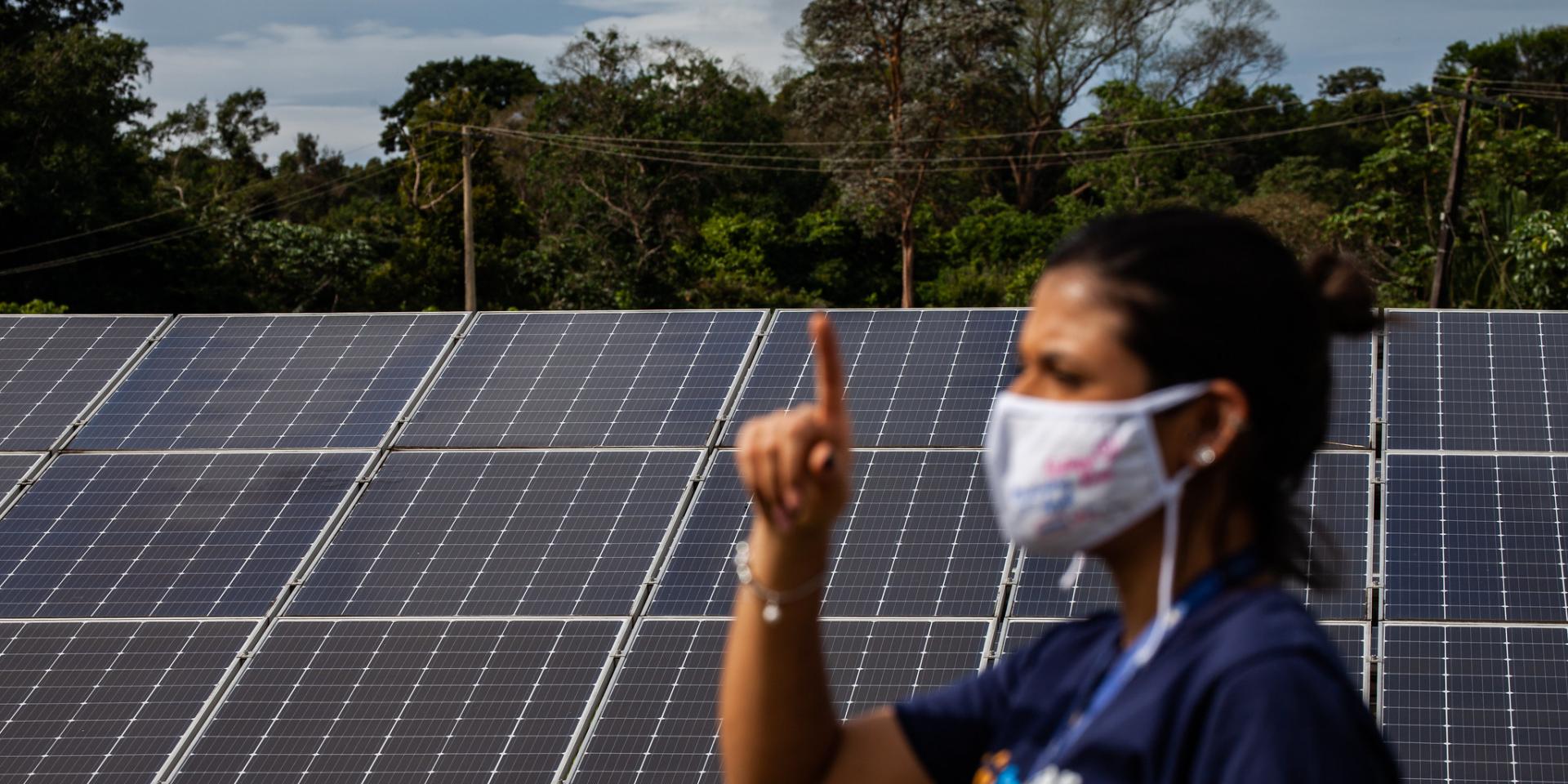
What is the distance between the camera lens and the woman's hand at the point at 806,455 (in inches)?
74.8

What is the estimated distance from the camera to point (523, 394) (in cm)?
877

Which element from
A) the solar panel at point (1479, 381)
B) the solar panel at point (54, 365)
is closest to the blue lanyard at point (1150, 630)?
the solar panel at point (1479, 381)

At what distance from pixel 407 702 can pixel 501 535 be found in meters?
1.08

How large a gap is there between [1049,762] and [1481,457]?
21.6 ft

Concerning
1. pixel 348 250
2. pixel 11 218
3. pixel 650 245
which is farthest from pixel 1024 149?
pixel 11 218

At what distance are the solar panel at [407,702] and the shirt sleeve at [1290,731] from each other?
5.39m

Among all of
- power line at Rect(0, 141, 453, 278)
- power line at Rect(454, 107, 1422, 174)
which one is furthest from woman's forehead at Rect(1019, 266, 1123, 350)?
power line at Rect(0, 141, 453, 278)

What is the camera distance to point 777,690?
2.15 metres

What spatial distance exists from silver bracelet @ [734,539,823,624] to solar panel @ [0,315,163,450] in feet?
25.4

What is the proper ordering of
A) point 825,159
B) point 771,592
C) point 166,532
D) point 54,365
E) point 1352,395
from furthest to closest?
point 825,159
point 54,365
point 166,532
point 1352,395
point 771,592

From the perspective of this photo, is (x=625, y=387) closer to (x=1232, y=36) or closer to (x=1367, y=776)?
(x=1367, y=776)

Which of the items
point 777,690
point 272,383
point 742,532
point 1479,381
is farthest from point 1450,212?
point 777,690

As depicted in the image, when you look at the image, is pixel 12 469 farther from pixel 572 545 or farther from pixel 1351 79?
pixel 1351 79

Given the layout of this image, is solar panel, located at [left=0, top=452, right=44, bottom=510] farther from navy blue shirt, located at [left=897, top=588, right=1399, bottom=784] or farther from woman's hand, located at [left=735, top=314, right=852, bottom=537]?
navy blue shirt, located at [left=897, top=588, right=1399, bottom=784]
